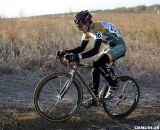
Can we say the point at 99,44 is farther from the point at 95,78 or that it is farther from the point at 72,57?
the point at 95,78

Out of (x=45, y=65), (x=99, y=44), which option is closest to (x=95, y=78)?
(x=99, y=44)

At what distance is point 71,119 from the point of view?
6672mm

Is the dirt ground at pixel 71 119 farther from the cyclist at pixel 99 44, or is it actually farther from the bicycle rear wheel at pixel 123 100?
the cyclist at pixel 99 44

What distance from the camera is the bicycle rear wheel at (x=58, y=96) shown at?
634 centimetres

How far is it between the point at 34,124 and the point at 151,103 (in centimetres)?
262

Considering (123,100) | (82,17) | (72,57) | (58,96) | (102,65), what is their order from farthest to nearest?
(123,100) → (102,65) → (58,96) → (82,17) → (72,57)

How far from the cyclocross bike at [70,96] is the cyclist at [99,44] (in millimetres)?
104

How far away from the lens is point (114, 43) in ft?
22.3

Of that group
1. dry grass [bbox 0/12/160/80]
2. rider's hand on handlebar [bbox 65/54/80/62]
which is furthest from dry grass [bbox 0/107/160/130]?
dry grass [bbox 0/12/160/80]

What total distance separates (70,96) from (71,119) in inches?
14.7

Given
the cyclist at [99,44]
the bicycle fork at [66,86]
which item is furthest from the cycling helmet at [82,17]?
the bicycle fork at [66,86]

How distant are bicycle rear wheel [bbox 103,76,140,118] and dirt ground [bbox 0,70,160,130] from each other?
118 mm

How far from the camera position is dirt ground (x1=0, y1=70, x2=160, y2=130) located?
20.9 feet

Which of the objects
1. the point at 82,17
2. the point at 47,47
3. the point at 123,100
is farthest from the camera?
the point at 47,47
